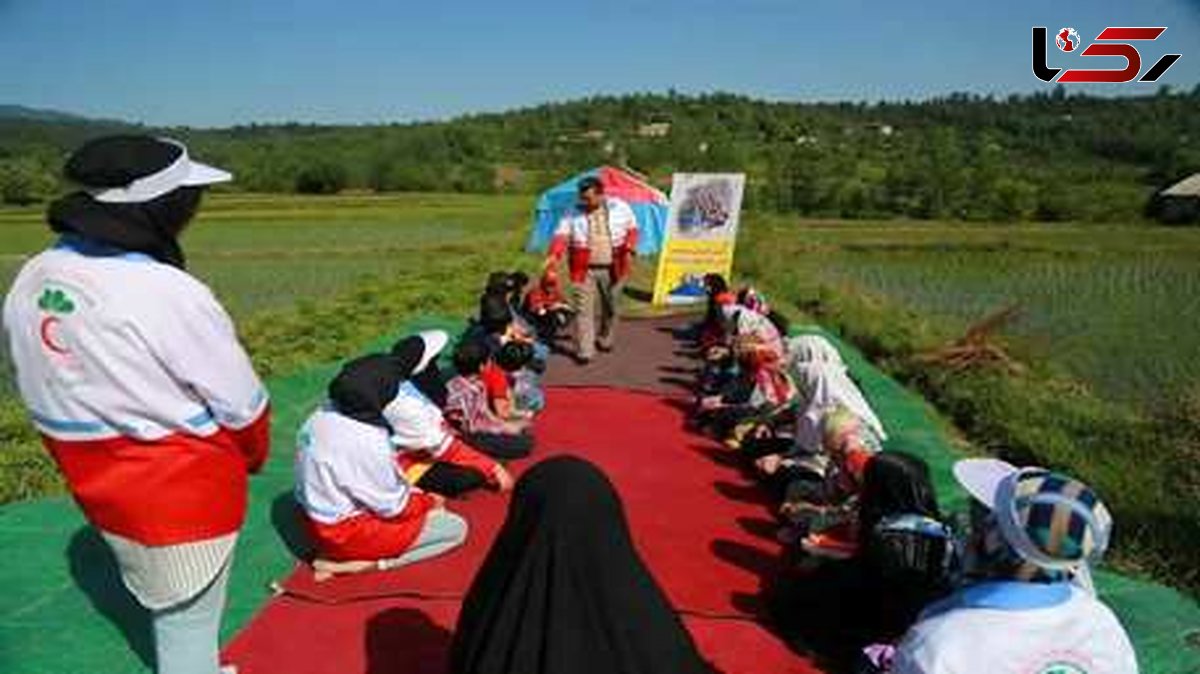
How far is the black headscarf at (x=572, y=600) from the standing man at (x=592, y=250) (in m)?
6.37

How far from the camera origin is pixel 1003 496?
255 cm


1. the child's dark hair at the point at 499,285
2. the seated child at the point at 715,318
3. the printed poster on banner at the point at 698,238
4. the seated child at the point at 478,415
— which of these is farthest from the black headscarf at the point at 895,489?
the printed poster on banner at the point at 698,238

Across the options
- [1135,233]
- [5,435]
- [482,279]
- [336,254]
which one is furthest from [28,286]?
[1135,233]

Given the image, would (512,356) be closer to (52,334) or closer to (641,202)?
(52,334)

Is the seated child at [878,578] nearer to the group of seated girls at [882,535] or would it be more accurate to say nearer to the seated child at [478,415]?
the group of seated girls at [882,535]

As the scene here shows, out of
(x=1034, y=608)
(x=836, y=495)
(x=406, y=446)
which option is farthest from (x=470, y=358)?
(x=1034, y=608)

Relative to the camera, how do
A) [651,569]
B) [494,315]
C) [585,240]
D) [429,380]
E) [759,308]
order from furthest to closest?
1. [585,240]
2. [759,308]
3. [494,315]
4. [429,380]
5. [651,569]

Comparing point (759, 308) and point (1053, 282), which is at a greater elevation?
point (759, 308)

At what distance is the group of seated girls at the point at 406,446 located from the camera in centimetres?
454

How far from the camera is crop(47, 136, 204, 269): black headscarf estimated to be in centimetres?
284

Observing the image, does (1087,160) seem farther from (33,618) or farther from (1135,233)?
(33,618)

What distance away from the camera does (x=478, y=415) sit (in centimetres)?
662

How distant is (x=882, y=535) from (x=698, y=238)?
31.5ft

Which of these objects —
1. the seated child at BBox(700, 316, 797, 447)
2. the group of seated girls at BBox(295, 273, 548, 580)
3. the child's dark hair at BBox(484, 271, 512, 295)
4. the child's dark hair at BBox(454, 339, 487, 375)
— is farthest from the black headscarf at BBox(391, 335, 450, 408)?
the seated child at BBox(700, 316, 797, 447)
